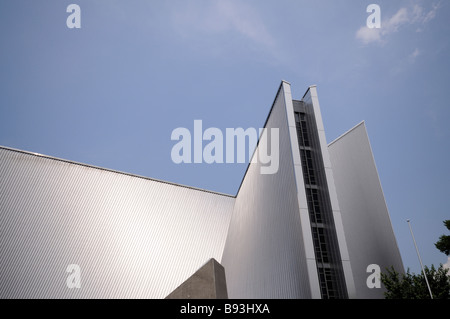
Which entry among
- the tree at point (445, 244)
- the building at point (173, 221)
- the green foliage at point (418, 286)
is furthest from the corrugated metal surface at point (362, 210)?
the tree at point (445, 244)

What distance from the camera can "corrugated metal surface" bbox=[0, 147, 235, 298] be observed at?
21453 mm

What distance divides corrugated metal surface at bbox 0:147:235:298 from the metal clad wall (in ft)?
12.7

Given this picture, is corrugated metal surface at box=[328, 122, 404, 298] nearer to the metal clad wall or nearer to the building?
the building

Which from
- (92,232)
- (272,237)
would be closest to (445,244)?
(272,237)

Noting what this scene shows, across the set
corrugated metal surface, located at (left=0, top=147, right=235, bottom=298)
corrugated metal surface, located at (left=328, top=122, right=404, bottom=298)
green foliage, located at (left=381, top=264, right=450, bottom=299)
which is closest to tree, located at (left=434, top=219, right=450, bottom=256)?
corrugated metal surface, located at (left=328, top=122, right=404, bottom=298)

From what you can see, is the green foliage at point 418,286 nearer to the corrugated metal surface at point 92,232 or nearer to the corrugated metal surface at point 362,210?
the corrugated metal surface at point 362,210

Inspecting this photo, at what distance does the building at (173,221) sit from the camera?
653 inches

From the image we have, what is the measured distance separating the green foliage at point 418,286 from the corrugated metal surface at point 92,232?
11.8 meters

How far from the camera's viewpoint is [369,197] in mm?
21672

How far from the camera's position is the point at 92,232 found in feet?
75.2

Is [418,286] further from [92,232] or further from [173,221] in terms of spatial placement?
[92,232]
